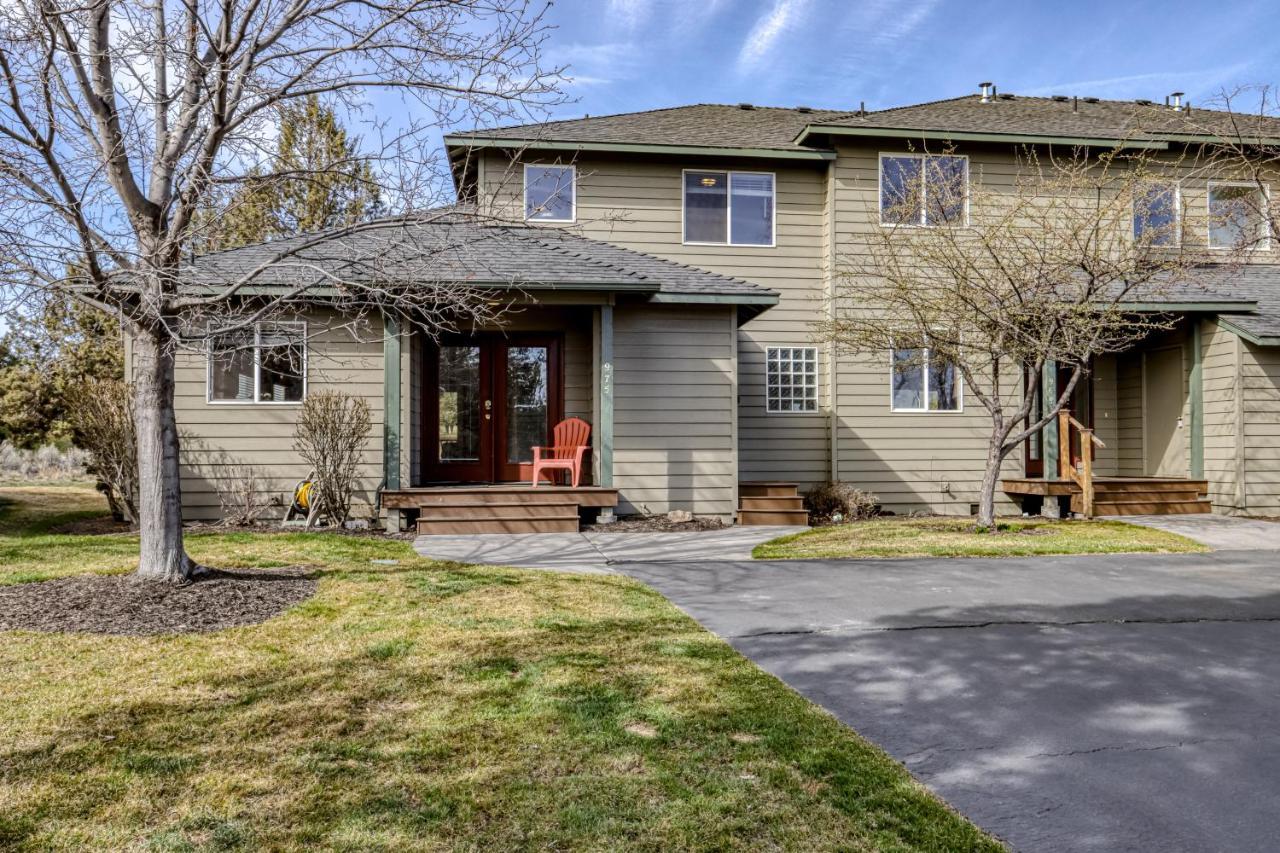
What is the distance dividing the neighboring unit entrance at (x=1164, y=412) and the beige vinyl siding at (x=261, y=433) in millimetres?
11522

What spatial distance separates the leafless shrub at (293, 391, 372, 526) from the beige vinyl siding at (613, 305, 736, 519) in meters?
3.20

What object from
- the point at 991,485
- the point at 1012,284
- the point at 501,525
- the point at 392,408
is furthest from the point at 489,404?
the point at 1012,284

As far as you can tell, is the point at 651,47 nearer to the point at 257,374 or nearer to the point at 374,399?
the point at 374,399

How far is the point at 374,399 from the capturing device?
1036 cm

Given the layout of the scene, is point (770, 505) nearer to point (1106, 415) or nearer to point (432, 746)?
point (1106, 415)

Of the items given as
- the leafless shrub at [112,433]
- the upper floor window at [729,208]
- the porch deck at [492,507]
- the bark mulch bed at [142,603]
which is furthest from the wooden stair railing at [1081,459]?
the leafless shrub at [112,433]

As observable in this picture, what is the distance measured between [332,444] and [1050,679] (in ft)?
26.0

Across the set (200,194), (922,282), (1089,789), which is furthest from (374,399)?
(1089,789)

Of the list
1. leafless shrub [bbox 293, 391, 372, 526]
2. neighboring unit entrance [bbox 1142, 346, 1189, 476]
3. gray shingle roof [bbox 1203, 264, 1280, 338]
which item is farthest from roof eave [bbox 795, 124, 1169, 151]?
leafless shrub [bbox 293, 391, 372, 526]

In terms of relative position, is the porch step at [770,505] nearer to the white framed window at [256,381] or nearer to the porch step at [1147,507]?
the porch step at [1147,507]

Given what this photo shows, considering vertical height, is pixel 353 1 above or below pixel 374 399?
above

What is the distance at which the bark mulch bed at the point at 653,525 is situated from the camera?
9.94m

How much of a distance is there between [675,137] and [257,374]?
6.89 meters

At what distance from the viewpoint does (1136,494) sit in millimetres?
11633
